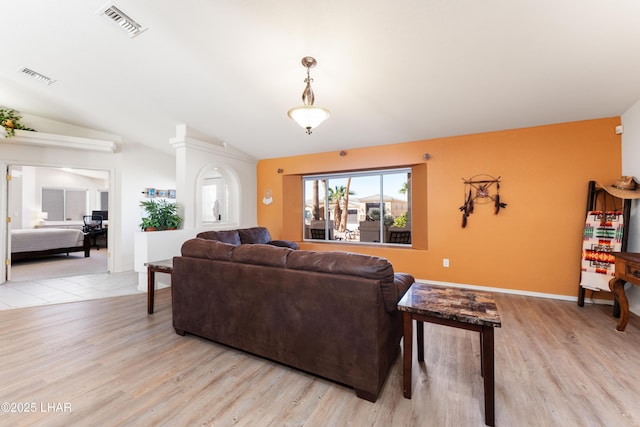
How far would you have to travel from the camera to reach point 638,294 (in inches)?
121

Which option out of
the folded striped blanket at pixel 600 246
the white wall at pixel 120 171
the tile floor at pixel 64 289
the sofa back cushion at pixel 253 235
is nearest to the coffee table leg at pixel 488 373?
the folded striped blanket at pixel 600 246

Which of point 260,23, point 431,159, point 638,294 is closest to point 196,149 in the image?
point 260,23

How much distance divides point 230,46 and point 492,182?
3938 mm

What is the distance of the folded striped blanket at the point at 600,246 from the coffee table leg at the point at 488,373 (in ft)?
8.97

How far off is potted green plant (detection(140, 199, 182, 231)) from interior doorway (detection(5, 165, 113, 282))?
2132mm

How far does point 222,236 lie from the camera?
416 centimetres

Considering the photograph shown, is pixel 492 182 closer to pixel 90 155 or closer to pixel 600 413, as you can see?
pixel 600 413

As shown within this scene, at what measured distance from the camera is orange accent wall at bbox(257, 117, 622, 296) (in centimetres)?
353

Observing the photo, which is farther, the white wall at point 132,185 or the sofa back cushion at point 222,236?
the white wall at point 132,185

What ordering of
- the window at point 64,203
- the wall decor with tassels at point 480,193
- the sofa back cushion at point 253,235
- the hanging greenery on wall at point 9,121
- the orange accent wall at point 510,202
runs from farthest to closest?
the window at point 64,203, the sofa back cushion at point 253,235, the hanging greenery on wall at point 9,121, the wall decor with tassels at point 480,193, the orange accent wall at point 510,202

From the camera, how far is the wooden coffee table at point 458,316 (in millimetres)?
1490

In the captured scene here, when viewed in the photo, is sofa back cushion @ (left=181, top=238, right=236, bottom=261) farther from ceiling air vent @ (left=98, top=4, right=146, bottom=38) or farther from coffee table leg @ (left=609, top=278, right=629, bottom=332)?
coffee table leg @ (left=609, top=278, right=629, bottom=332)

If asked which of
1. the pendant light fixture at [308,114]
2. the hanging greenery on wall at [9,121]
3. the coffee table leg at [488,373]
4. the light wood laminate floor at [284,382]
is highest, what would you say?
the hanging greenery on wall at [9,121]

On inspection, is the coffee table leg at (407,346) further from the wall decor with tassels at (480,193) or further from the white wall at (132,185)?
the white wall at (132,185)
